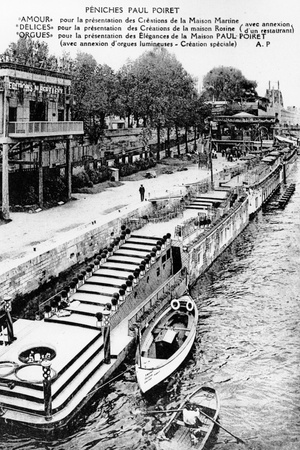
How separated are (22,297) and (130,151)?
138 feet

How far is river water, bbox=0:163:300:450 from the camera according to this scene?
1858 centimetres

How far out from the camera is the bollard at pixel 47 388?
1812 cm

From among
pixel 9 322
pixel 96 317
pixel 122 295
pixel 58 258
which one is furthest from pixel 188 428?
pixel 58 258

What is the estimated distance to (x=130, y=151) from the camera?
65.9 m

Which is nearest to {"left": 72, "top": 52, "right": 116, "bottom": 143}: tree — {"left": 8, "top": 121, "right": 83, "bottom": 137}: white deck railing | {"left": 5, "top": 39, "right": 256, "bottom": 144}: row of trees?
{"left": 5, "top": 39, "right": 256, "bottom": 144}: row of trees

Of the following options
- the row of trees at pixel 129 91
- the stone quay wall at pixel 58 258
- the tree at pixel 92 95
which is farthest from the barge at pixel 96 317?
the tree at pixel 92 95

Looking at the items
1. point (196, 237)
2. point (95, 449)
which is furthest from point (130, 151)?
point (95, 449)

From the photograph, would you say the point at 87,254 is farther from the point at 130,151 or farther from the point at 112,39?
the point at 130,151

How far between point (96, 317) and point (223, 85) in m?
119

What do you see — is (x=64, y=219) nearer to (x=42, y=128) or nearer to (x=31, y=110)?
(x=42, y=128)

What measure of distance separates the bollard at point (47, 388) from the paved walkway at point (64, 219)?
25.1ft

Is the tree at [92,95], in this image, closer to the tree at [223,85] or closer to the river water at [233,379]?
the river water at [233,379]

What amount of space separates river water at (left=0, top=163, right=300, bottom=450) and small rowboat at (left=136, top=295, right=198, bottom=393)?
2.62 feet

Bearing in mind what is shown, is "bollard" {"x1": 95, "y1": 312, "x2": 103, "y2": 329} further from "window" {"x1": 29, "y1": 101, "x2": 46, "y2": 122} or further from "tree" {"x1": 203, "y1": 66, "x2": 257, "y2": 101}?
"tree" {"x1": 203, "y1": 66, "x2": 257, "y2": 101}
